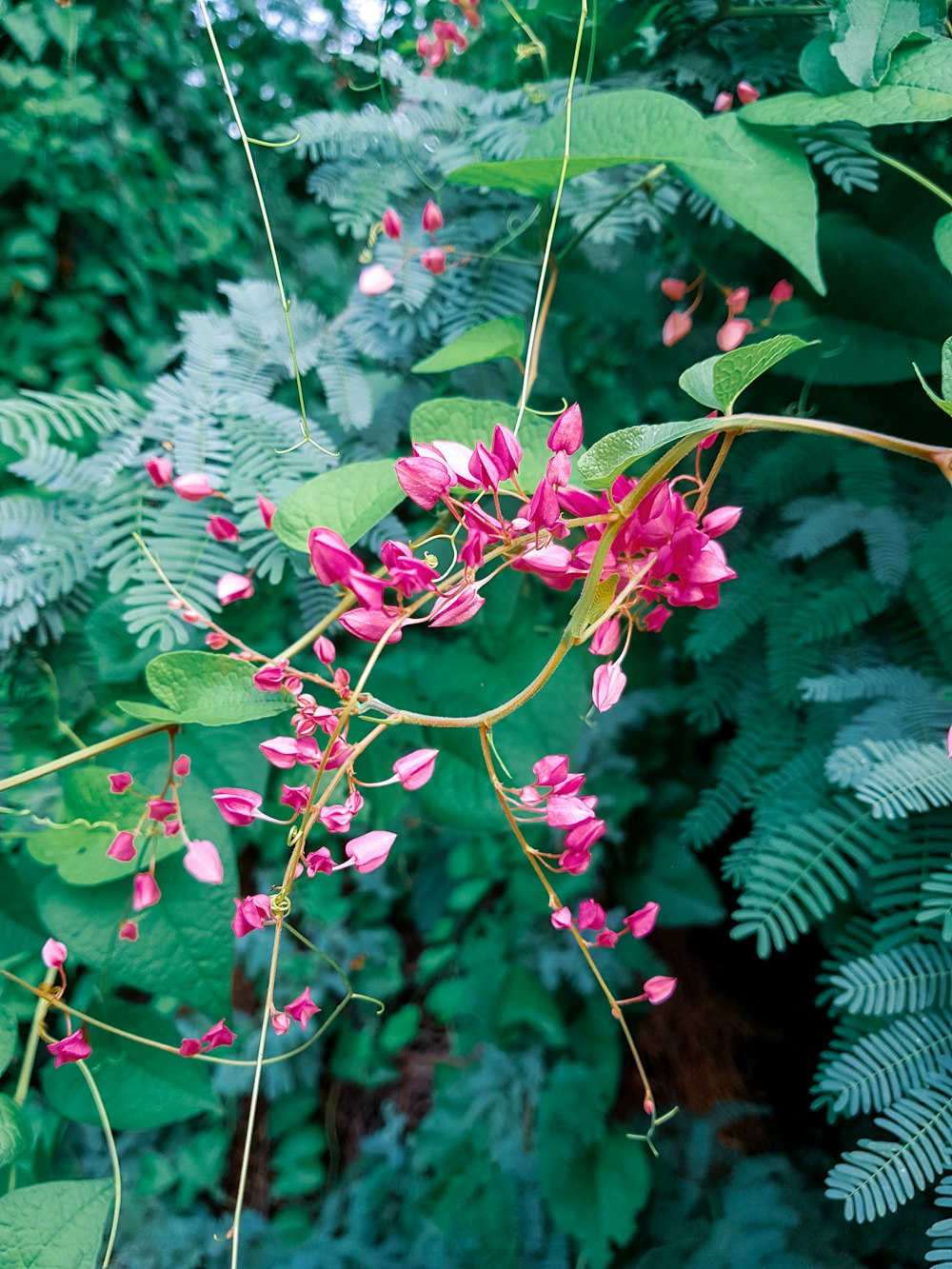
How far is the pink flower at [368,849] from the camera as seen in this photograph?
269mm

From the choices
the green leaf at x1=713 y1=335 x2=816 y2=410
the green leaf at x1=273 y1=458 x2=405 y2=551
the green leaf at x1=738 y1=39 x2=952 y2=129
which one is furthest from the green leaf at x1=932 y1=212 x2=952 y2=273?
the green leaf at x1=273 y1=458 x2=405 y2=551

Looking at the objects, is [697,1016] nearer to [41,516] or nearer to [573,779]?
[573,779]

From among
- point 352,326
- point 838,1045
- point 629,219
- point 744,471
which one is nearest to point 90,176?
point 352,326

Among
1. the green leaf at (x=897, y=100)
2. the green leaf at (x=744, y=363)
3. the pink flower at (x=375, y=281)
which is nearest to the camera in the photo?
the green leaf at (x=744, y=363)

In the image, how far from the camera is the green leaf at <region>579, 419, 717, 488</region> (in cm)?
24

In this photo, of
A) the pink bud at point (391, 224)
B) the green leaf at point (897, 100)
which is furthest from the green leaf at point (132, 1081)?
the green leaf at point (897, 100)

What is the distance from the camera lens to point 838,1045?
1.27 ft

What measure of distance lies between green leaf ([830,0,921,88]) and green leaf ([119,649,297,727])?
414 mm

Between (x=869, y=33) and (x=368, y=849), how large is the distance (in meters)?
0.46

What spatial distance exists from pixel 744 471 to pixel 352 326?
1.00ft

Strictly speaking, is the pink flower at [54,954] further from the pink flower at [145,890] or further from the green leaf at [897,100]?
the green leaf at [897,100]

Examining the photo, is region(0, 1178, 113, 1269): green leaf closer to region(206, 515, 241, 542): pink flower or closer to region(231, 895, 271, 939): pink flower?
region(231, 895, 271, 939): pink flower

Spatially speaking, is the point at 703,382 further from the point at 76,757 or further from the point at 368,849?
the point at 76,757

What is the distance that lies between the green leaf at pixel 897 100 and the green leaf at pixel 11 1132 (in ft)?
1.96
